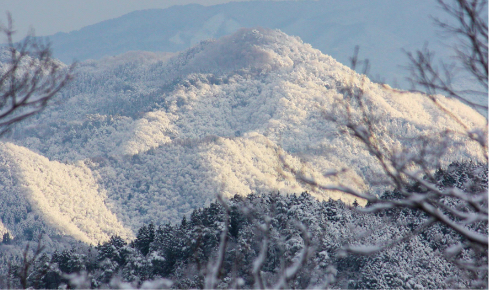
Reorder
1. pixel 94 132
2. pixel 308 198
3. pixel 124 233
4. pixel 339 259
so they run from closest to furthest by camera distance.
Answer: pixel 339 259
pixel 308 198
pixel 124 233
pixel 94 132

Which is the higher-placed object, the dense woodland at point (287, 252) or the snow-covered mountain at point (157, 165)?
the snow-covered mountain at point (157, 165)

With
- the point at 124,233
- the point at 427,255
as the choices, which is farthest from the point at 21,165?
the point at 427,255

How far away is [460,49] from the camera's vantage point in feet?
25.0

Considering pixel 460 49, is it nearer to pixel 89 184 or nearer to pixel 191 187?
pixel 191 187

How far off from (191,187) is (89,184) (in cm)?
2971

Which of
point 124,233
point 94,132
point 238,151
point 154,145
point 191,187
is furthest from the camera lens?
point 94,132

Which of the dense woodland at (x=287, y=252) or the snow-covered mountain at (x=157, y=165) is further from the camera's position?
the snow-covered mountain at (x=157, y=165)

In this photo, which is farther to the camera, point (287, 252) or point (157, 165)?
point (157, 165)

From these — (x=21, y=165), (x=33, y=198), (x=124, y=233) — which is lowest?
(x=124, y=233)

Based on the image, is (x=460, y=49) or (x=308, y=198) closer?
(x=460, y=49)

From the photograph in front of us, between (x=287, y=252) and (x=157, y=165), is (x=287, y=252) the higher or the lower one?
the lower one

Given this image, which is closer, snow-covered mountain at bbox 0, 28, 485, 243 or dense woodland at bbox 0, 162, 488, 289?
dense woodland at bbox 0, 162, 488, 289

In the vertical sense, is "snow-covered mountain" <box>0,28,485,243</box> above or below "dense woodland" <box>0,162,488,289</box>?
above

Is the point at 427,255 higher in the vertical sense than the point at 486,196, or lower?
lower
